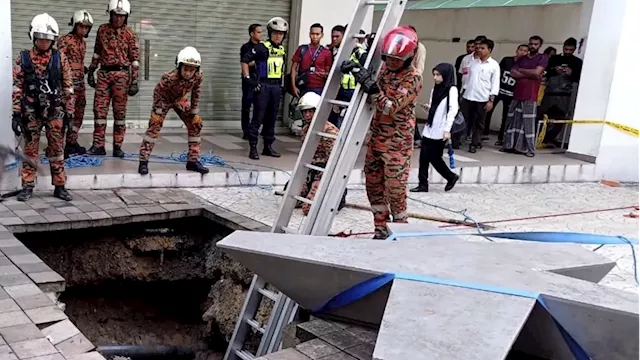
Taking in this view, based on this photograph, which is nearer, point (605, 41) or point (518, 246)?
point (518, 246)

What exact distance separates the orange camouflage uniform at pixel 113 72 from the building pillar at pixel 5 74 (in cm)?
156

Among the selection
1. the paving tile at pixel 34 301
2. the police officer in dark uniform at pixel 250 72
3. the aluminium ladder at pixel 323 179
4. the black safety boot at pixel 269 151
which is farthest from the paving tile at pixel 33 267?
the police officer in dark uniform at pixel 250 72

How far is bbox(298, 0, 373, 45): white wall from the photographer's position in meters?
9.67

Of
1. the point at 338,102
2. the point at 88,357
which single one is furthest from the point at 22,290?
the point at 338,102

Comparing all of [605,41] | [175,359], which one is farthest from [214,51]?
[605,41]

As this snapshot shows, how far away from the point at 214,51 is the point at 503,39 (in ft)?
21.0

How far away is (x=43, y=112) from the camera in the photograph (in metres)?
5.77

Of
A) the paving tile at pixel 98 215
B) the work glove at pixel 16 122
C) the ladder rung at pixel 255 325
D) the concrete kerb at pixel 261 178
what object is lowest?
the ladder rung at pixel 255 325

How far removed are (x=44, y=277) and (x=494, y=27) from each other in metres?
11.2

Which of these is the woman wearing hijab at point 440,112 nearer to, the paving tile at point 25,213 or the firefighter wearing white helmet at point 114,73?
the firefighter wearing white helmet at point 114,73

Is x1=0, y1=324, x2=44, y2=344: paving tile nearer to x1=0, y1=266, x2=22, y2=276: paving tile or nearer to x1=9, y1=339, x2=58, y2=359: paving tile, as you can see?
x1=9, y1=339, x2=58, y2=359: paving tile

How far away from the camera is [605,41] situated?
9.16 m

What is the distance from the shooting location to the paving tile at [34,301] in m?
3.83

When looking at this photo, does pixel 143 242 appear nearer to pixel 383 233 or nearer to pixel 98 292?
pixel 98 292
